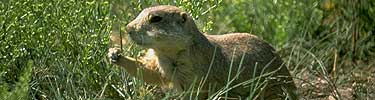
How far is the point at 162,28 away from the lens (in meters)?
5.35

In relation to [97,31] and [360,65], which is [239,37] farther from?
→ [360,65]

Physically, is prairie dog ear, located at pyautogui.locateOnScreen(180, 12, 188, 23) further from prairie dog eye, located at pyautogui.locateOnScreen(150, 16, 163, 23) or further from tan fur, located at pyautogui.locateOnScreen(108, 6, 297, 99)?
prairie dog eye, located at pyautogui.locateOnScreen(150, 16, 163, 23)

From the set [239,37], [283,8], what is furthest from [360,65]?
[239,37]

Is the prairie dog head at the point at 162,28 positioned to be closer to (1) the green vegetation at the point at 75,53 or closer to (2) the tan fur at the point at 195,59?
(2) the tan fur at the point at 195,59

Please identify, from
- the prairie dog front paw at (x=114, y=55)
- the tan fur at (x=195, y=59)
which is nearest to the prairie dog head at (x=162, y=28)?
the tan fur at (x=195, y=59)

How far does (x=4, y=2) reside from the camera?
5805 millimetres

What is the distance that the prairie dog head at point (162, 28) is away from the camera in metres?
5.25

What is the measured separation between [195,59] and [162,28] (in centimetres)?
34

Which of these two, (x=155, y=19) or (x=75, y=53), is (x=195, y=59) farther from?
Result: (x=75, y=53)

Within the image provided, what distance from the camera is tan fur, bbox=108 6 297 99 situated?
5336mm

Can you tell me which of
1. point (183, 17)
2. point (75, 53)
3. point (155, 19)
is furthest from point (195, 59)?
point (75, 53)

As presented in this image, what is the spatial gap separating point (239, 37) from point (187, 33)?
497 millimetres

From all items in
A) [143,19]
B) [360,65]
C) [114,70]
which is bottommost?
[360,65]

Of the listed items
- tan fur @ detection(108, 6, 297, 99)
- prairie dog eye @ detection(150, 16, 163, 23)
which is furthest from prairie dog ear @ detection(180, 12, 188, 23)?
prairie dog eye @ detection(150, 16, 163, 23)
